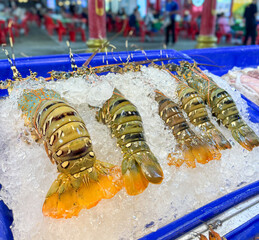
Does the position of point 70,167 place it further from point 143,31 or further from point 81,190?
point 143,31

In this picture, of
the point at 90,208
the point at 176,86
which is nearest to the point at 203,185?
the point at 90,208

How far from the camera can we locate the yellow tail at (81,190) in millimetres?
734

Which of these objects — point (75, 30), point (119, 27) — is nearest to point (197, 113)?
point (75, 30)

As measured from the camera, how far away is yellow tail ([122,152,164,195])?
0.82m

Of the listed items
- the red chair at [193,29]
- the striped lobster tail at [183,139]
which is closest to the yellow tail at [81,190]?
the striped lobster tail at [183,139]

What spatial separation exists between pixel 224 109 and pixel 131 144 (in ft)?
2.00

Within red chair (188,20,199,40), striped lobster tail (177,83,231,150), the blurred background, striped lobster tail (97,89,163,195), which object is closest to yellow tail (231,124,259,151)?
striped lobster tail (177,83,231,150)

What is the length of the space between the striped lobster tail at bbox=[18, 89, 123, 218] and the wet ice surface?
8cm

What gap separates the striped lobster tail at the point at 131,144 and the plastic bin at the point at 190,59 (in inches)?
7.7

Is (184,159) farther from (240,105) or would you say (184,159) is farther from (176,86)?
(240,105)

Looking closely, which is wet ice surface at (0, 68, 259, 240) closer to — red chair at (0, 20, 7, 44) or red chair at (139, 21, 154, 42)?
red chair at (139, 21, 154, 42)

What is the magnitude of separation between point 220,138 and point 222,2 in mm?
10575

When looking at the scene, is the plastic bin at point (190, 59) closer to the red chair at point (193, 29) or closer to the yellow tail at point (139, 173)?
the yellow tail at point (139, 173)

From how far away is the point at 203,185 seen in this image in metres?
0.98
